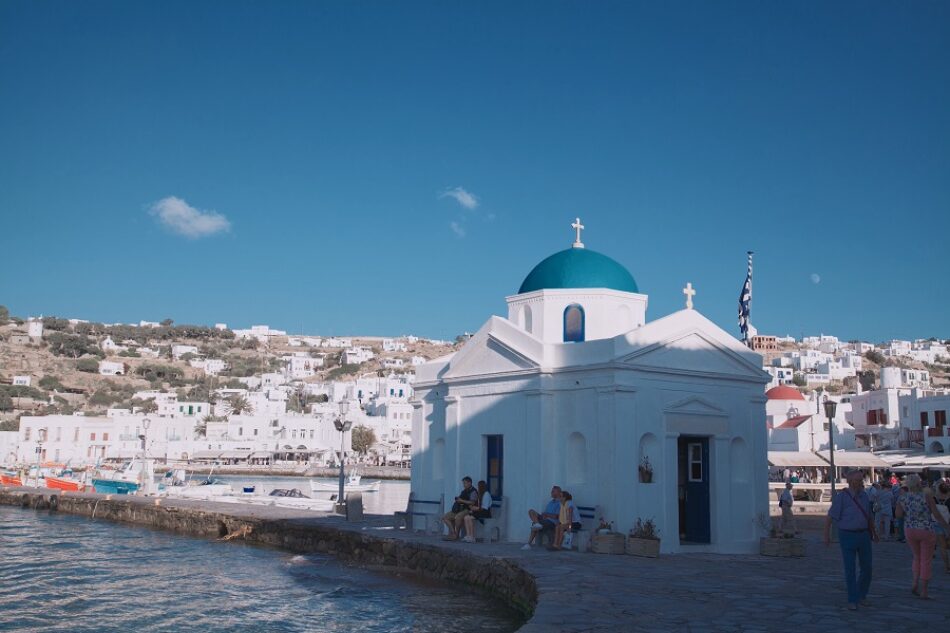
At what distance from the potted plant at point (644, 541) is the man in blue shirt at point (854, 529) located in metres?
5.19

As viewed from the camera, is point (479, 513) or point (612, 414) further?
point (479, 513)

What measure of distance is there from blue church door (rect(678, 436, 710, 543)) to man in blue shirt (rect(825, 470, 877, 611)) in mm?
7163

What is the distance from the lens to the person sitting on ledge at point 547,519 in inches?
631

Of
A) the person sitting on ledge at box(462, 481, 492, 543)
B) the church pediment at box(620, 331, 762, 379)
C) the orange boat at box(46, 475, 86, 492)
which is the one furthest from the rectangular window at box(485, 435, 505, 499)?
the orange boat at box(46, 475, 86, 492)

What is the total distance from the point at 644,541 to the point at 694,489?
288 cm

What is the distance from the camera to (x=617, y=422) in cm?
1596

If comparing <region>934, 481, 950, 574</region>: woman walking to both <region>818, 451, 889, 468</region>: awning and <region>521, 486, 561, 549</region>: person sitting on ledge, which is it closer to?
<region>521, 486, 561, 549</region>: person sitting on ledge

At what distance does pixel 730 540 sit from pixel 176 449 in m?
86.4

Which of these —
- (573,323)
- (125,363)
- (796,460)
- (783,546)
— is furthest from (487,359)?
(125,363)

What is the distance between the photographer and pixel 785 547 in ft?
53.9

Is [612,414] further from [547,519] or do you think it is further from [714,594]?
[714,594]

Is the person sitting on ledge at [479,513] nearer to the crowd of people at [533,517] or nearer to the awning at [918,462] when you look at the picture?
the crowd of people at [533,517]

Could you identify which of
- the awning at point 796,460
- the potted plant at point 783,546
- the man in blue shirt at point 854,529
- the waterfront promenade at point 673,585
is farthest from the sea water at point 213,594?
the awning at point 796,460

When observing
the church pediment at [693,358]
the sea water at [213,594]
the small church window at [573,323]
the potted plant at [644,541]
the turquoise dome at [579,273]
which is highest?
the turquoise dome at [579,273]
